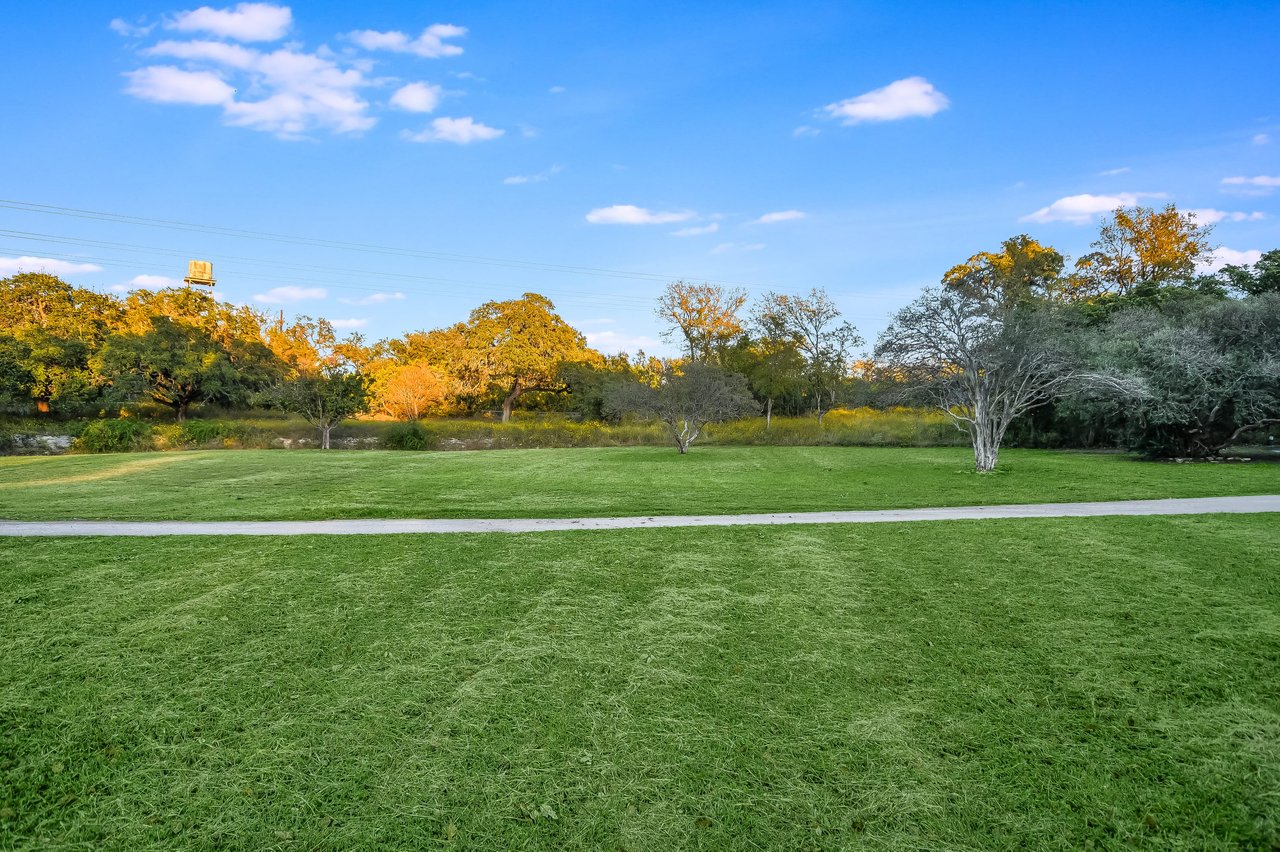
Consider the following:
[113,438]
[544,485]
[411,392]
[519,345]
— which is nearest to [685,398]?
[544,485]

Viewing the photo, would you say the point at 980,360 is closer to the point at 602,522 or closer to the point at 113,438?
the point at 602,522

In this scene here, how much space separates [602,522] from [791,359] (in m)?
23.5

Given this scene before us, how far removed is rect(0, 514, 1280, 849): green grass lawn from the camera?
231 cm

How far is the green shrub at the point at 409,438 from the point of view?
24.6 m

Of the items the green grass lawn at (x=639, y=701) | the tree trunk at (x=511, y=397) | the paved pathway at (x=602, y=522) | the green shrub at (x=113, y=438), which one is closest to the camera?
the green grass lawn at (x=639, y=701)

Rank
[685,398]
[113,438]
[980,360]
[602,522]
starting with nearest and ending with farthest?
[602,522], [980,360], [685,398], [113,438]

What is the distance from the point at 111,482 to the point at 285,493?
4091 millimetres

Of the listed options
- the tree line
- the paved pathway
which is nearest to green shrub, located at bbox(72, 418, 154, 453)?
the tree line

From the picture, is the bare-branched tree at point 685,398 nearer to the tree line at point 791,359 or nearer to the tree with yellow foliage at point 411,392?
the tree line at point 791,359

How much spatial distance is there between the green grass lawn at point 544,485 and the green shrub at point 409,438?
277 inches

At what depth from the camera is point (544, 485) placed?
1186 centimetres

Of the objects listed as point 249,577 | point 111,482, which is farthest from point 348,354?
point 249,577

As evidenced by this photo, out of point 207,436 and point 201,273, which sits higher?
point 201,273

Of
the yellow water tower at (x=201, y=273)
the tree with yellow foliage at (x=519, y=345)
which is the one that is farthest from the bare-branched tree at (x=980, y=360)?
the yellow water tower at (x=201, y=273)
